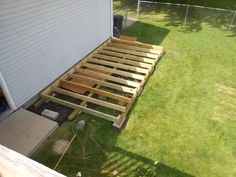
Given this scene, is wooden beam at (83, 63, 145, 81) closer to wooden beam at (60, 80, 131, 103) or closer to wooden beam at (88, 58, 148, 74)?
wooden beam at (88, 58, 148, 74)

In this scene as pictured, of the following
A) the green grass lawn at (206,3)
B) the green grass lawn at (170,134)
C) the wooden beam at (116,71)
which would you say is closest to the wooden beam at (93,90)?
the green grass lawn at (170,134)

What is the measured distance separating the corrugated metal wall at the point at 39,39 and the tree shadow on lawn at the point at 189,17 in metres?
6.23

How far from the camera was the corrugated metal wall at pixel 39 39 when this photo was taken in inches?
208

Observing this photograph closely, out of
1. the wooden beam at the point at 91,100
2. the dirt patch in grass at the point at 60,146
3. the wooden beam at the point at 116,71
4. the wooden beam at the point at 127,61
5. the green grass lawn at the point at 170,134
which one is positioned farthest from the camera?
the wooden beam at the point at 127,61

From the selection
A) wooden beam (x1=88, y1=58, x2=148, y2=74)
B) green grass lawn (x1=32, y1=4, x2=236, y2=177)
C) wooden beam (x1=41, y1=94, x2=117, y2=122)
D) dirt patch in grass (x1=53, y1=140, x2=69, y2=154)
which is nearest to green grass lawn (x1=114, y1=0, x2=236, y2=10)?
green grass lawn (x1=32, y1=4, x2=236, y2=177)

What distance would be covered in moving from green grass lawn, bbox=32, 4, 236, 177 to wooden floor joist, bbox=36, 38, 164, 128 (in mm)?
292

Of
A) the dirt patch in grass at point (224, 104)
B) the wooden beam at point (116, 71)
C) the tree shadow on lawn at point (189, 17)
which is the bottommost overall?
the dirt patch in grass at point (224, 104)

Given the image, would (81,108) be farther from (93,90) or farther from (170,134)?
(170,134)

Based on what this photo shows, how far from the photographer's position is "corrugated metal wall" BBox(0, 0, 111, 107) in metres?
5.27

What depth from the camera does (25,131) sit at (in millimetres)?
5363

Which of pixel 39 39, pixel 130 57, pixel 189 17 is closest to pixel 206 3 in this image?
pixel 189 17

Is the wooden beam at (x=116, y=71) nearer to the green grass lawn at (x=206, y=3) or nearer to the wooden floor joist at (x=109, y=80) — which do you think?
the wooden floor joist at (x=109, y=80)

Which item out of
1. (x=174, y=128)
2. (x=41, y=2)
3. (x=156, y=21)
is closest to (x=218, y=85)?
(x=174, y=128)

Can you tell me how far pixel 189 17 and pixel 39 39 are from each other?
34.9ft
